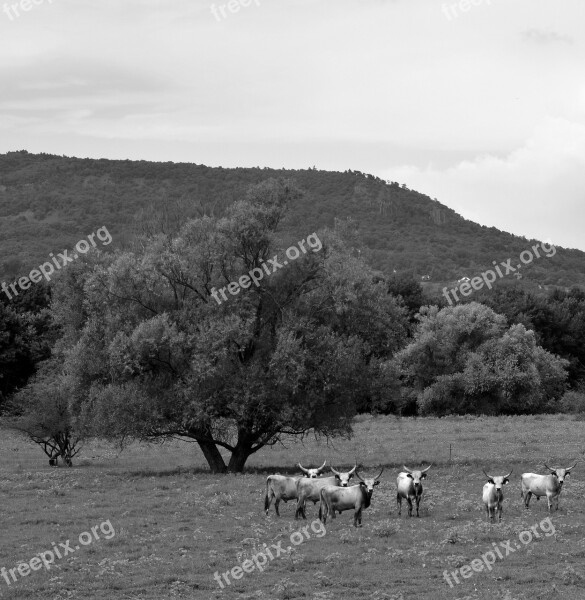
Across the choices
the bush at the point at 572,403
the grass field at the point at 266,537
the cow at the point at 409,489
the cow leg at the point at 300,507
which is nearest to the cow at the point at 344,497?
the grass field at the point at 266,537

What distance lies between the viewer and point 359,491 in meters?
26.2

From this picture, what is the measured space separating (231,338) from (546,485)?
14261 millimetres

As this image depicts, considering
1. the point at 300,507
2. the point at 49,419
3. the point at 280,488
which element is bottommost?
the point at 300,507

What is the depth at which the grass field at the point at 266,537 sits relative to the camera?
1953cm

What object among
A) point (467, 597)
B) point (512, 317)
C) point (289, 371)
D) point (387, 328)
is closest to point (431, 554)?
point (467, 597)

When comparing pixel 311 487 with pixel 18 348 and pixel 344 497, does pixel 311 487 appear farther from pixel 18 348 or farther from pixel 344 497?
pixel 18 348

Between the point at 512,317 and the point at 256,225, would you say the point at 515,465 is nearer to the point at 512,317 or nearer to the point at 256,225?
the point at 256,225

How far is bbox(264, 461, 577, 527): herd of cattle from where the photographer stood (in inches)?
1033

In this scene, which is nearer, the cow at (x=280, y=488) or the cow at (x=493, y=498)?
the cow at (x=493, y=498)

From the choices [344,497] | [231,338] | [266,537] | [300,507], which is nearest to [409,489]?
[344,497]

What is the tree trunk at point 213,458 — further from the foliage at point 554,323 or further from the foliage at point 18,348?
the foliage at point 554,323

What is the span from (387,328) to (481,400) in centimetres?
4106

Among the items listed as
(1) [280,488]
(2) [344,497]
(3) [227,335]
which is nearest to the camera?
(2) [344,497]

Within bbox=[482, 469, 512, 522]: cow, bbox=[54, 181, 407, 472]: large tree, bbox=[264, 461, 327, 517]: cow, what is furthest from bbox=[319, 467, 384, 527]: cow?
bbox=[54, 181, 407, 472]: large tree
